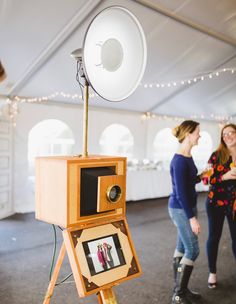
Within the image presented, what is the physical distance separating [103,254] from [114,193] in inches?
9.9

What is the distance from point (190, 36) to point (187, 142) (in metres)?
2.54

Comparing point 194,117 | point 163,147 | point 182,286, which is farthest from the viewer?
point 194,117

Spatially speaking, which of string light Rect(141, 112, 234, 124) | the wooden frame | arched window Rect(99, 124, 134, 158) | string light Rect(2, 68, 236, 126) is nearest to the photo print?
the wooden frame

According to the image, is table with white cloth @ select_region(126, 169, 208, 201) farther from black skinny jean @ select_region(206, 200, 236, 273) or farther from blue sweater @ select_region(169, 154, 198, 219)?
blue sweater @ select_region(169, 154, 198, 219)

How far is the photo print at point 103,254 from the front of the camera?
118cm

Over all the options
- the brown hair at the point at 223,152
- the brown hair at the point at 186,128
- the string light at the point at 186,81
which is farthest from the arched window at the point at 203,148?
the brown hair at the point at 186,128

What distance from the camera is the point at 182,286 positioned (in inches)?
80.7

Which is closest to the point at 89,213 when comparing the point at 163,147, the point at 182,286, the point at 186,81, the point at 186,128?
the point at 186,128

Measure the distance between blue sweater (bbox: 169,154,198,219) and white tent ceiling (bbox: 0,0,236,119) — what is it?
6.39ft

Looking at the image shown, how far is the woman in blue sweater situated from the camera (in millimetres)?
1927

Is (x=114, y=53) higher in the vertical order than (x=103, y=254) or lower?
higher

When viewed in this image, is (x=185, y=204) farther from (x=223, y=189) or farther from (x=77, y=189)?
(x=77, y=189)

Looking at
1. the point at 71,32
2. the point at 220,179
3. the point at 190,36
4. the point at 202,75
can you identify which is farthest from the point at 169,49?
the point at 220,179

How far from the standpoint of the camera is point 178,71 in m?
4.79
